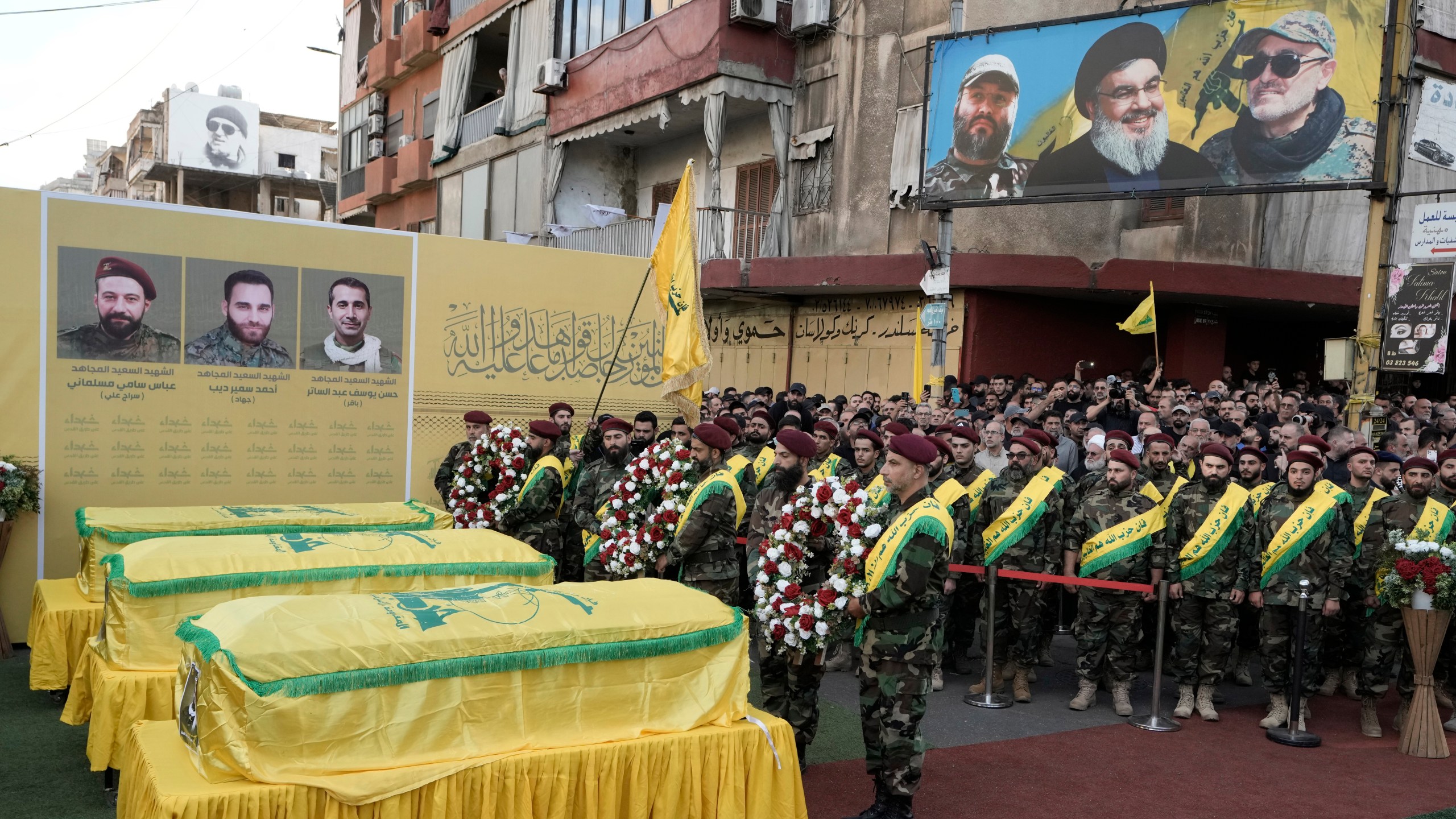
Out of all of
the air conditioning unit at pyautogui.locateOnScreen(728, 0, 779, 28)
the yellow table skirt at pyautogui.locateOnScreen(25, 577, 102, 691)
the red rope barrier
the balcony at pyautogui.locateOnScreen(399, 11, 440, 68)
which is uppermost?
the balcony at pyautogui.locateOnScreen(399, 11, 440, 68)

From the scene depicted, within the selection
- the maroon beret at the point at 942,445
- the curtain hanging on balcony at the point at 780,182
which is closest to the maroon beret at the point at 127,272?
the maroon beret at the point at 942,445

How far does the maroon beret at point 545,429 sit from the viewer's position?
1012cm

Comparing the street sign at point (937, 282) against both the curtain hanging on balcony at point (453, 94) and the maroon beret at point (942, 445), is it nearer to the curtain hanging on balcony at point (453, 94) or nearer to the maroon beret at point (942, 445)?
the maroon beret at point (942, 445)

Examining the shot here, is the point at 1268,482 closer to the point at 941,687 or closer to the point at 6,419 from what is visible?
the point at 941,687

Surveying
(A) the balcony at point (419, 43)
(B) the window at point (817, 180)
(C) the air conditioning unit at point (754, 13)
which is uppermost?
(A) the balcony at point (419, 43)

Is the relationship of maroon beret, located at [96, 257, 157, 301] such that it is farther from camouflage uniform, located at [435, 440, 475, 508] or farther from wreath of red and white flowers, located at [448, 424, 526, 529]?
wreath of red and white flowers, located at [448, 424, 526, 529]

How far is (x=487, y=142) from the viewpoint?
26906 millimetres

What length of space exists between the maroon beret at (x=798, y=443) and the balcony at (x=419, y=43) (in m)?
25.3

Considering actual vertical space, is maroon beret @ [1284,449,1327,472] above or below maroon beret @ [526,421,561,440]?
above

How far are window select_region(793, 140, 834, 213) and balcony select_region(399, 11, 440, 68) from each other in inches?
547

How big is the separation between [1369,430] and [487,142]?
2169 cm

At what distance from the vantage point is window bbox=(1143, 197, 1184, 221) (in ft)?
58.0

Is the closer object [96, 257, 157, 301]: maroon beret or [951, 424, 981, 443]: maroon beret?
[951, 424, 981, 443]: maroon beret

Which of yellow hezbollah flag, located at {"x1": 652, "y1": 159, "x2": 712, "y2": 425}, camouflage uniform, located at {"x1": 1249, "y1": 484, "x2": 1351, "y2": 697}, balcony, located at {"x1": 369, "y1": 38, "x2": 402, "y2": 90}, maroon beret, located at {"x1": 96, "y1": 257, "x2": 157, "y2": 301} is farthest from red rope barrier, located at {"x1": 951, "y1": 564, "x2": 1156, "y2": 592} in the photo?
balcony, located at {"x1": 369, "y1": 38, "x2": 402, "y2": 90}
